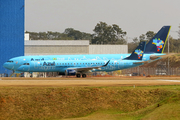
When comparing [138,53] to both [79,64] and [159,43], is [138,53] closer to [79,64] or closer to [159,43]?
[159,43]

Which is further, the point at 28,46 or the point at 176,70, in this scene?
the point at 28,46

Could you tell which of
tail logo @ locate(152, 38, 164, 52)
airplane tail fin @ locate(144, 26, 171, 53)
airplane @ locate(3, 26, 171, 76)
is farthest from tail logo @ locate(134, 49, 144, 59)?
tail logo @ locate(152, 38, 164, 52)

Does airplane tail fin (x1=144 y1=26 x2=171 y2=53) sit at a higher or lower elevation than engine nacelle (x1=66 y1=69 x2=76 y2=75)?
higher

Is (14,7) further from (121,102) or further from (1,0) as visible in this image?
(121,102)

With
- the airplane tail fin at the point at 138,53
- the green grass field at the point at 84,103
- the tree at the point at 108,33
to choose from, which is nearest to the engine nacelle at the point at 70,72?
the airplane tail fin at the point at 138,53

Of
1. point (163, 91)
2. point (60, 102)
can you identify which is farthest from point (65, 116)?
point (163, 91)

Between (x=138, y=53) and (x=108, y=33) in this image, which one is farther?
(x=108, y=33)

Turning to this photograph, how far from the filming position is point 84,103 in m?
23.0

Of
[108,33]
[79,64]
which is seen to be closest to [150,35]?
[108,33]

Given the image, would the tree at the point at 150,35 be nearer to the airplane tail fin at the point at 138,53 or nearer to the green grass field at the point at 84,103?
the airplane tail fin at the point at 138,53

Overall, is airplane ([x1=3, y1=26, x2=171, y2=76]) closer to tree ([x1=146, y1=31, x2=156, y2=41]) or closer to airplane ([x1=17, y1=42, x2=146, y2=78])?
airplane ([x1=17, y1=42, x2=146, y2=78])

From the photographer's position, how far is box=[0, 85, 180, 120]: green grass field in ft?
67.8

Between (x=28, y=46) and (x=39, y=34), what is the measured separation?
88.5m

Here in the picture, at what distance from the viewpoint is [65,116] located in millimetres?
21266
